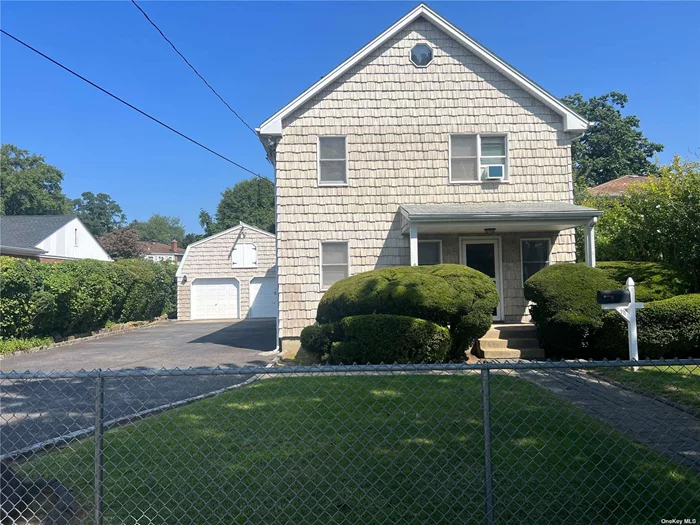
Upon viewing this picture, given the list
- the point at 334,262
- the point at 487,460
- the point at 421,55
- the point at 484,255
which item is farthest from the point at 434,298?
the point at 421,55

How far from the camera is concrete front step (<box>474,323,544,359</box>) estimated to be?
1109 centimetres

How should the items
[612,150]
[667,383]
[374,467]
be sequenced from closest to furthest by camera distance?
[374,467]
[667,383]
[612,150]

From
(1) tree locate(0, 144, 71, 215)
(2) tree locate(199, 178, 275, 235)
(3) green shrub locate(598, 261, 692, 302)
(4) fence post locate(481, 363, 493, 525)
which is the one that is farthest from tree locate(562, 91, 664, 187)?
(1) tree locate(0, 144, 71, 215)

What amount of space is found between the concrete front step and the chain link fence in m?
3.79

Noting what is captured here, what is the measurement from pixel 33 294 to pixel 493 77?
14080 mm

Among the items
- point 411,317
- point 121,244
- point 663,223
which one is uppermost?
point 121,244

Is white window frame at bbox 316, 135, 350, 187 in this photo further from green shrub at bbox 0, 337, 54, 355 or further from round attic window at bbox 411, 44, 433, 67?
green shrub at bbox 0, 337, 54, 355

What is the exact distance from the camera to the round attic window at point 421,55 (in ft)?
43.7

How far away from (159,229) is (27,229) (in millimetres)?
84296

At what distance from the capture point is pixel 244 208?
57.8 meters

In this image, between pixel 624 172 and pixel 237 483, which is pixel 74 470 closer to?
pixel 237 483

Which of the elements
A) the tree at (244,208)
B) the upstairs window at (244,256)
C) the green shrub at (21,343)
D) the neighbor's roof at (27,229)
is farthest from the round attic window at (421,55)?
the tree at (244,208)

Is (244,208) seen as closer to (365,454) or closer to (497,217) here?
(497,217)

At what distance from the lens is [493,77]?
43.6 feet
